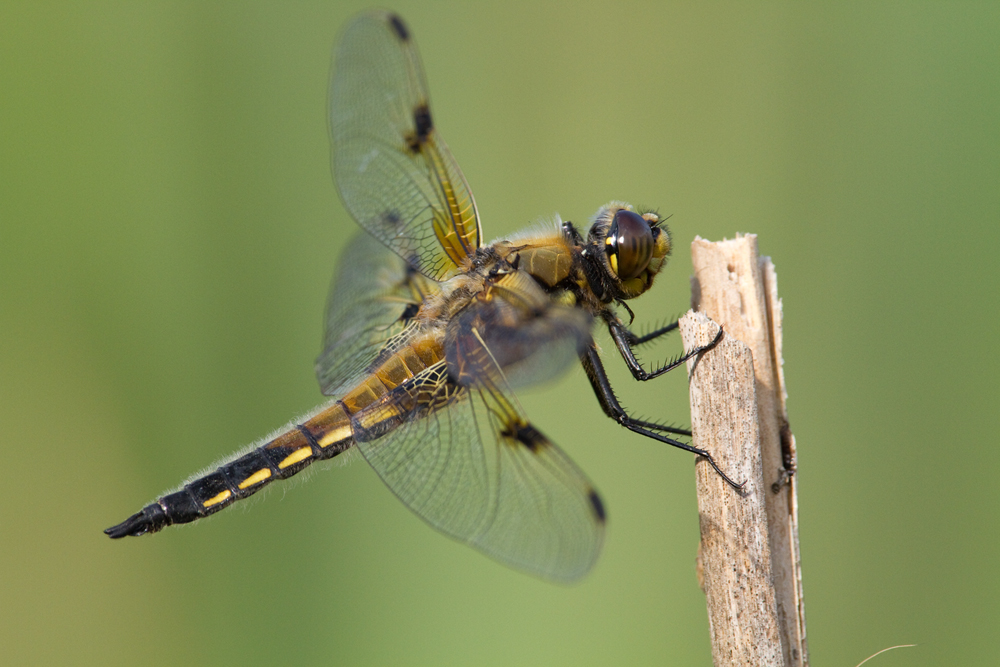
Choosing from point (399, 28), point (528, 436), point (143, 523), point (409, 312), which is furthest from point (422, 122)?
point (143, 523)

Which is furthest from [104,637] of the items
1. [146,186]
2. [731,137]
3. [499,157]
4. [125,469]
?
[731,137]

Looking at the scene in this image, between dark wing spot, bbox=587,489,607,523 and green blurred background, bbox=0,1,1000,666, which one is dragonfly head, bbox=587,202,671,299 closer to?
green blurred background, bbox=0,1,1000,666

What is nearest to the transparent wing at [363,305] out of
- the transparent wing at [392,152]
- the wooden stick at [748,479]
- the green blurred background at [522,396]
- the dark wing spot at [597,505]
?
the transparent wing at [392,152]

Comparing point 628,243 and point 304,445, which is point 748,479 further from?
point 304,445

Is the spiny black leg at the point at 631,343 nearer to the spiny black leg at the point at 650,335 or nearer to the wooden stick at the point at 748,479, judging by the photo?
the spiny black leg at the point at 650,335

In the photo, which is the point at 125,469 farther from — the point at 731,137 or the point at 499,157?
the point at 731,137

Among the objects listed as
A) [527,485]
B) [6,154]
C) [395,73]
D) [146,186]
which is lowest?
[527,485]
